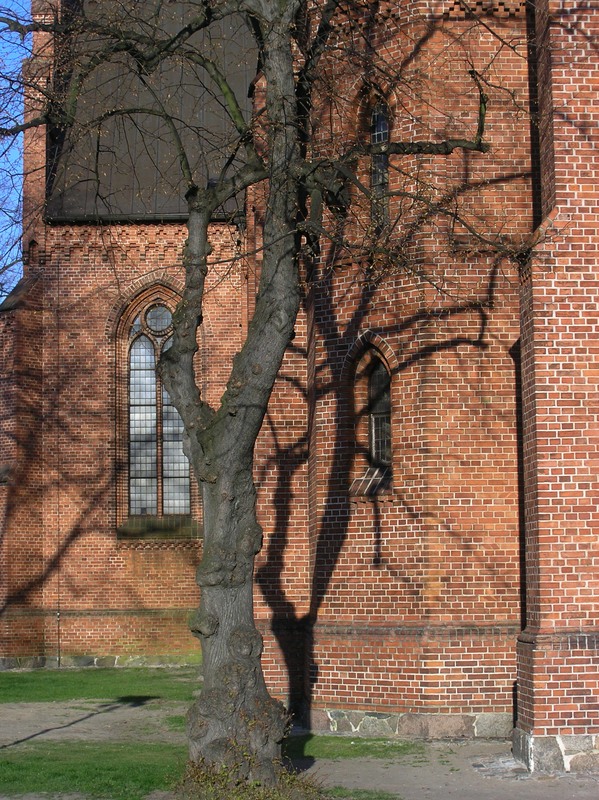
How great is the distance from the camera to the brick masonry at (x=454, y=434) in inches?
423

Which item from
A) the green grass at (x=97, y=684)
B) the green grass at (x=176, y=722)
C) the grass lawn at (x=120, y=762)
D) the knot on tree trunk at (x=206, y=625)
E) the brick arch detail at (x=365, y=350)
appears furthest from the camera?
the green grass at (x=97, y=684)

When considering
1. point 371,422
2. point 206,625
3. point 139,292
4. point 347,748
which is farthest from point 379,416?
point 139,292

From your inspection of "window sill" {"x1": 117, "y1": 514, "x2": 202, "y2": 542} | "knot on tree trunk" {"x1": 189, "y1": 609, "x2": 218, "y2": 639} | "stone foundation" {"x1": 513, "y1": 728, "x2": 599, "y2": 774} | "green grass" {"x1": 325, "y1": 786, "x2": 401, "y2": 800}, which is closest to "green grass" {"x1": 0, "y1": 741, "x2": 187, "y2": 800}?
"knot on tree trunk" {"x1": 189, "y1": 609, "x2": 218, "y2": 639}

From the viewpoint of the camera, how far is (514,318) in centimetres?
1251

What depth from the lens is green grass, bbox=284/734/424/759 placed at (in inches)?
437

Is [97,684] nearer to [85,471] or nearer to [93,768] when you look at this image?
[85,471]

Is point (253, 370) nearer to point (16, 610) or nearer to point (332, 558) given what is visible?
point (332, 558)

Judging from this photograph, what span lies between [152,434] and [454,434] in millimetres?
11505

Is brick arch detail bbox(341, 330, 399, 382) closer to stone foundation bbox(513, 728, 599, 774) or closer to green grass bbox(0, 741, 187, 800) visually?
stone foundation bbox(513, 728, 599, 774)

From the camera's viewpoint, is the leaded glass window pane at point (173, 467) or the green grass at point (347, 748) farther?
the leaded glass window pane at point (173, 467)

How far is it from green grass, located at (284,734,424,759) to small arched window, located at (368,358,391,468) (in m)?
3.07

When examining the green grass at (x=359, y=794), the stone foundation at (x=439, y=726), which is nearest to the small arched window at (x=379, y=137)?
the stone foundation at (x=439, y=726)

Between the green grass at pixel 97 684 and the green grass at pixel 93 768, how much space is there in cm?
445

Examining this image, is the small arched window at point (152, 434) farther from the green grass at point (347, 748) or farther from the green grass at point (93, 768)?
the green grass at point (347, 748)
